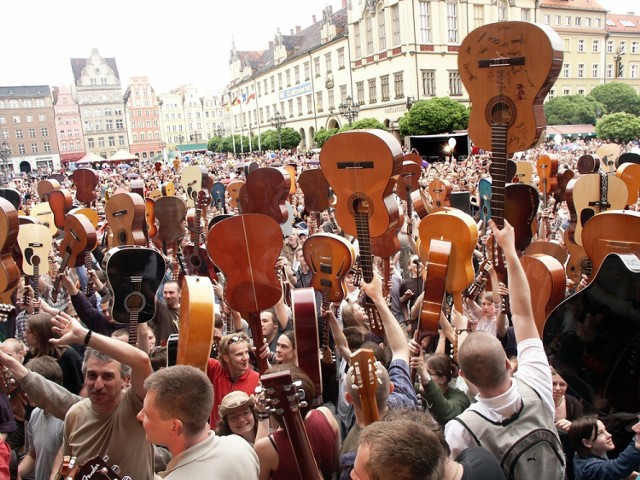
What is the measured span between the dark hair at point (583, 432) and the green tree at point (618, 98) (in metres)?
58.7

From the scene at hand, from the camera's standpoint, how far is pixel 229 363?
4.18 meters

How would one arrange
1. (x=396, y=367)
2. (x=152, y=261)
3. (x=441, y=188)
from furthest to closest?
1. (x=441, y=188)
2. (x=152, y=261)
3. (x=396, y=367)

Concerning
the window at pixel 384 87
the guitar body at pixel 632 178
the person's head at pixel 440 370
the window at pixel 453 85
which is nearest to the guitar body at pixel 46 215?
the person's head at pixel 440 370

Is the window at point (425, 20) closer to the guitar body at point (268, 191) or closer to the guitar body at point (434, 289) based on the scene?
the guitar body at point (268, 191)

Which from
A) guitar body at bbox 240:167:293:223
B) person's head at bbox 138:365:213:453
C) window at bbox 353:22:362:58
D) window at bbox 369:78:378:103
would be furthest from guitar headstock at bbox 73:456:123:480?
window at bbox 353:22:362:58

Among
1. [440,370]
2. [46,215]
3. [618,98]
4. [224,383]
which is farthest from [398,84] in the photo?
[224,383]

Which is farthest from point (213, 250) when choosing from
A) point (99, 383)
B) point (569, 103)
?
point (569, 103)

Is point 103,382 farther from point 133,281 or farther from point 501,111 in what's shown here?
point 501,111

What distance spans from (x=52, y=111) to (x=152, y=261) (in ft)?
324

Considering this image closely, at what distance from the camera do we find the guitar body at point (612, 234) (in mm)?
3826

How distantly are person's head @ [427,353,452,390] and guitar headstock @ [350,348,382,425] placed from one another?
127 cm

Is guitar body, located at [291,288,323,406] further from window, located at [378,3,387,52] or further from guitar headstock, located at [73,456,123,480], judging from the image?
window, located at [378,3,387,52]

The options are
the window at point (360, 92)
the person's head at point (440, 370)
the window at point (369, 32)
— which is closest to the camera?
the person's head at point (440, 370)

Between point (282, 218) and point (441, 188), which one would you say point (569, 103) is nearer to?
point (441, 188)
